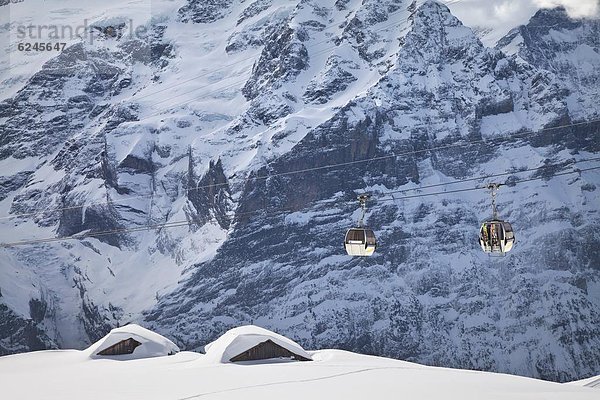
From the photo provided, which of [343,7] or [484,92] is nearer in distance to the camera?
[484,92]

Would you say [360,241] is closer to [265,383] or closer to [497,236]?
[497,236]

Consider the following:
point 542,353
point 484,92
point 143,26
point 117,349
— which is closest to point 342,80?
point 484,92

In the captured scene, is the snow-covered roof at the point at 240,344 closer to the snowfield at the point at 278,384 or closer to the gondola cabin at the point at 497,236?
the snowfield at the point at 278,384

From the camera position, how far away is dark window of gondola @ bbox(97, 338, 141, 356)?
98.8ft

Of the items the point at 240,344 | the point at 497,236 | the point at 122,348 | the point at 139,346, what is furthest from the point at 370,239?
the point at 122,348

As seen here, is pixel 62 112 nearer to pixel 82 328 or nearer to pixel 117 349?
pixel 82 328

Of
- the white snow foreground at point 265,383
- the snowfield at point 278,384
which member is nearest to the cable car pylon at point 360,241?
the white snow foreground at point 265,383

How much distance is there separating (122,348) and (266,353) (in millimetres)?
7062

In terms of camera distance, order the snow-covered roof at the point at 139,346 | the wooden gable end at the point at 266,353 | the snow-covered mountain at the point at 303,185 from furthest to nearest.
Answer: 1. the snow-covered mountain at the point at 303,185
2. the snow-covered roof at the point at 139,346
3. the wooden gable end at the point at 266,353

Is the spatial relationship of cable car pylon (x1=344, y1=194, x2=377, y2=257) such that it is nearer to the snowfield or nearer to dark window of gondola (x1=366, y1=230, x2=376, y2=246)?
dark window of gondola (x1=366, y1=230, x2=376, y2=246)

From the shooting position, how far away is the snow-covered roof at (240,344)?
25.1 meters

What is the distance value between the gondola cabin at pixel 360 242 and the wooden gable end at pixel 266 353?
5376 mm

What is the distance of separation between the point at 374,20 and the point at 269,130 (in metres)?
40.0

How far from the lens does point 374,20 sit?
16400 cm
